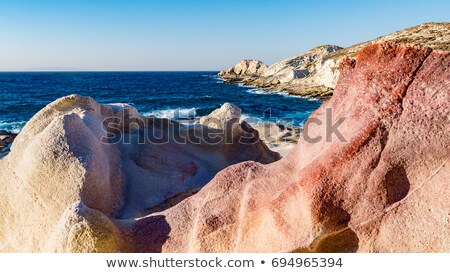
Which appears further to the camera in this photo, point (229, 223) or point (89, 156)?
point (89, 156)

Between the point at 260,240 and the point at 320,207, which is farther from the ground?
the point at 320,207

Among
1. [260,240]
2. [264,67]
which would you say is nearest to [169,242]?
[260,240]

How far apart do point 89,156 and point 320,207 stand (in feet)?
9.32

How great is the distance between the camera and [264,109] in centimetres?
3256

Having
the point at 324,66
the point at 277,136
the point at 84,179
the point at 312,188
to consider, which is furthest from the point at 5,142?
the point at 324,66

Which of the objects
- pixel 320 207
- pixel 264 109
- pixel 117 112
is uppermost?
pixel 117 112

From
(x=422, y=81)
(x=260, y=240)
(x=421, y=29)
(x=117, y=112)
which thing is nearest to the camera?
(x=422, y=81)

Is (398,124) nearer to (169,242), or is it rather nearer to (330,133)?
(330,133)

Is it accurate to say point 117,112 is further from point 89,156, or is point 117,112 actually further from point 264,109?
point 264,109

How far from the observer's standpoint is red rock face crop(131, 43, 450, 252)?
273 centimetres

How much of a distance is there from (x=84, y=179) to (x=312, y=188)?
104 inches

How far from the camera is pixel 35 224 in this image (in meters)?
4.23

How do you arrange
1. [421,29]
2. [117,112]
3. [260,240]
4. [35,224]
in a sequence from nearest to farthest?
[260,240] → [35,224] → [117,112] → [421,29]

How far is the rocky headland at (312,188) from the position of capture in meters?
2.77
